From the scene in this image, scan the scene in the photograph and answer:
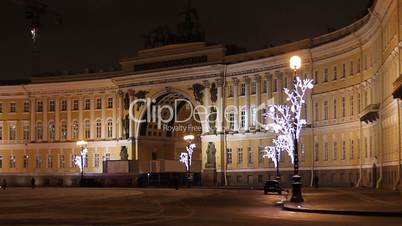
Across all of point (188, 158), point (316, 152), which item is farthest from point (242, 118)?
point (316, 152)

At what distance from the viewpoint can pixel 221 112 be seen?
→ 98750 mm

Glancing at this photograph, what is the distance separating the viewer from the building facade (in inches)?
2623

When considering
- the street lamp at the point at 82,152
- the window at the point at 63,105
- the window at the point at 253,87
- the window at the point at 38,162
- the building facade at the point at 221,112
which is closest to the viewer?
the building facade at the point at 221,112

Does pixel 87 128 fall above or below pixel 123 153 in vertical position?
above

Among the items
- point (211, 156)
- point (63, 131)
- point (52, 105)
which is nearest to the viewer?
point (211, 156)

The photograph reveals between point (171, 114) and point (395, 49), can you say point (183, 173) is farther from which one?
point (395, 49)

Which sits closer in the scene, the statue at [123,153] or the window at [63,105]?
the statue at [123,153]

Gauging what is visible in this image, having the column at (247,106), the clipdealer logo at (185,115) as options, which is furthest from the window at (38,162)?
the column at (247,106)

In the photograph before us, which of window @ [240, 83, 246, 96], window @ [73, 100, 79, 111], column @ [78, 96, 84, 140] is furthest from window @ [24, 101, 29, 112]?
window @ [240, 83, 246, 96]

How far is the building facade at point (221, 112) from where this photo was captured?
6662 cm

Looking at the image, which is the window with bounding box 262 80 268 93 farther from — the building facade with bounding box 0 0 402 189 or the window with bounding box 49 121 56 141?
the window with bounding box 49 121 56 141

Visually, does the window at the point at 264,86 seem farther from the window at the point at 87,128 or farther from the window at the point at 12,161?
the window at the point at 12,161

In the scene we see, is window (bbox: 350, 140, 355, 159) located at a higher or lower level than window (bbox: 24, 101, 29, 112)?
lower

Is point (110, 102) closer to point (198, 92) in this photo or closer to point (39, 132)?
point (39, 132)
